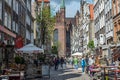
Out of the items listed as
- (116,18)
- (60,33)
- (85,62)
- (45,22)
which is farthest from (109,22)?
(60,33)

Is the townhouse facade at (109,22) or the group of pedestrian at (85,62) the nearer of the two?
the group of pedestrian at (85,62)

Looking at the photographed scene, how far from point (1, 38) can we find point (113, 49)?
1396cm

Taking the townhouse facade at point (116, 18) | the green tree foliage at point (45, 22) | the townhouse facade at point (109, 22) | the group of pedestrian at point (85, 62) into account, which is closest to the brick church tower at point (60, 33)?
the green tree foliage at point (45, 22)

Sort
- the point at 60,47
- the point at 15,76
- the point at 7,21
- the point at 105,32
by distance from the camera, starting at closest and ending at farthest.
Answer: the point at 15,76
the point at 7,21
the point at 105,32
the point at 60,47

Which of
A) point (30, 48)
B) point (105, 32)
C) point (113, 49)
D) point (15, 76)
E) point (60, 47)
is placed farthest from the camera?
point (60, 47)

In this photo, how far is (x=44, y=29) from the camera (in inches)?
2018

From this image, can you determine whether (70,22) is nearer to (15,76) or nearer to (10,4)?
(10,4)

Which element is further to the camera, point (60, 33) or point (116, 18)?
point (60, 33)

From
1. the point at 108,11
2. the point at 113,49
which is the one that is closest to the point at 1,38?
the point at 113,49

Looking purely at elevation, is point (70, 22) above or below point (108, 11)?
above

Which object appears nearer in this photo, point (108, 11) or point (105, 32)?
point (108, 11)

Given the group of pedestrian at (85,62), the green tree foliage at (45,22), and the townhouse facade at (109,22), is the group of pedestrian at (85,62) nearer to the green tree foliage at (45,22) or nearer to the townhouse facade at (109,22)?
the townhouse facade at (109,22)

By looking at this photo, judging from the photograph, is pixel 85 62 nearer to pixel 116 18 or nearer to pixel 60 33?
pixel 116 18

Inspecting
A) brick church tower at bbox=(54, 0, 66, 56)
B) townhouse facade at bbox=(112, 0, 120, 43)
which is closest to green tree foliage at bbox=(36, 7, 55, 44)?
townhouse facade at bbox=(112, 0, 120, 43)
